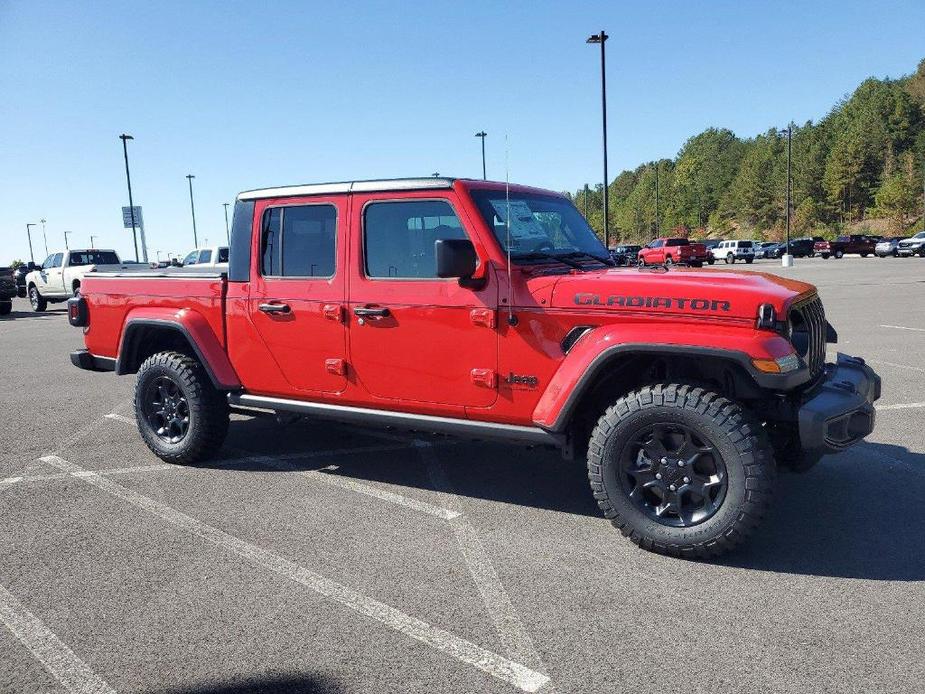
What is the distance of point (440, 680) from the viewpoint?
8.81 feet

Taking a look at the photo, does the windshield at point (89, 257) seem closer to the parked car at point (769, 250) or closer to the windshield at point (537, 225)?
the windshield at point (537, 225)

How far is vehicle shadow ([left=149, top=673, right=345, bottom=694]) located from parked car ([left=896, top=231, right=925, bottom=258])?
165ft

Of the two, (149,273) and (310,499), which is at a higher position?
(149,273)

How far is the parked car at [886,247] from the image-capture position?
46.9m

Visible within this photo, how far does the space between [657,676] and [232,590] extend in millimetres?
1942

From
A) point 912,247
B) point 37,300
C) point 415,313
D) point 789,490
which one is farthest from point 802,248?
point 415,313

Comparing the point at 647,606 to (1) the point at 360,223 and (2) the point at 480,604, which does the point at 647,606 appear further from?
(1) the point at 360,223

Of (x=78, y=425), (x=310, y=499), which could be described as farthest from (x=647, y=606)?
(x=78, y=425)

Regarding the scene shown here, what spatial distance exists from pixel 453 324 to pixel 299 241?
1.40 m

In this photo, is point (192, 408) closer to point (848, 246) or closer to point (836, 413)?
point (836, 413)

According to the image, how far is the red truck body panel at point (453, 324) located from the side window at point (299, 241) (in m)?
0.06

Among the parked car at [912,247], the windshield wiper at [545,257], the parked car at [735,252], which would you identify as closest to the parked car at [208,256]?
the windshield wiper at [545,257]

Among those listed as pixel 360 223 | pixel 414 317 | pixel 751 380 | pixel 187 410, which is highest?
pixel 360 223

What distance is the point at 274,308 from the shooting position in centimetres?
495
